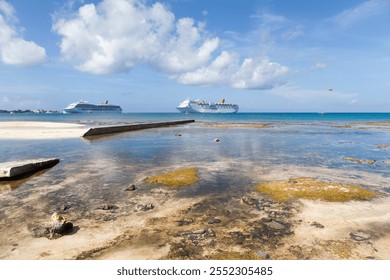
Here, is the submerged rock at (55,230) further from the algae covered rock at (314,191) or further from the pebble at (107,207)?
the algae covered rock at (314,191)

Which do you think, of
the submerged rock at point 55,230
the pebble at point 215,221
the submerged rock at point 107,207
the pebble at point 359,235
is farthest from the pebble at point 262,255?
the submerged rock at point 107,207

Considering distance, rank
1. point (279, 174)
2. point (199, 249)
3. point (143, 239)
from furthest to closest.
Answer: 1. point (279, 174)
2. point (143, 239)
3. point (199, 249)

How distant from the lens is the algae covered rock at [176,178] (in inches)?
389

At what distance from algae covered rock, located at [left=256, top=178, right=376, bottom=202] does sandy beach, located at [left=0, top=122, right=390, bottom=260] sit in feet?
1.04

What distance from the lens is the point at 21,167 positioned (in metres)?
10.6

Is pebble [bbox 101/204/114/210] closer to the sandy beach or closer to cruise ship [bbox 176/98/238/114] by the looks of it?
the sandy beach

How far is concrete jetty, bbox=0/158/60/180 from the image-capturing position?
9.94 meters

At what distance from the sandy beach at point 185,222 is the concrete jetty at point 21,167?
0.64 metres

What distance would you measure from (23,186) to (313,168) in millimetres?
12569

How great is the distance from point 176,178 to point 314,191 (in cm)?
512

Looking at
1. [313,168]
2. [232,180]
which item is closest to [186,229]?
[232,180]
